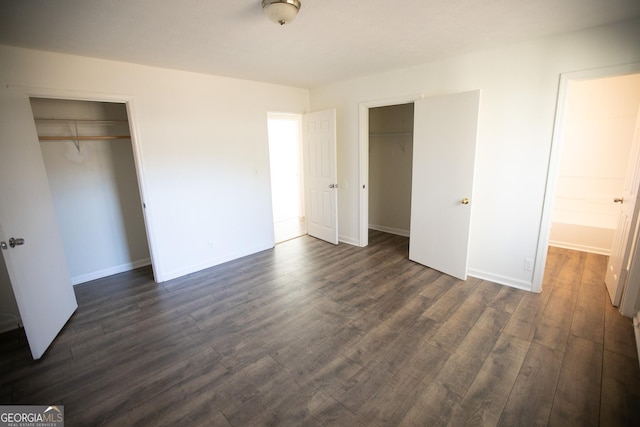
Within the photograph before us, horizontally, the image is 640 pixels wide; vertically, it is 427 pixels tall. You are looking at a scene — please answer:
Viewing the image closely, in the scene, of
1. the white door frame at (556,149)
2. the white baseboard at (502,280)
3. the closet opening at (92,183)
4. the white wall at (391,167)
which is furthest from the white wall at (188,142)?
the white door frame at (556,149)

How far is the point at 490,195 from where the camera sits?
3100 mm

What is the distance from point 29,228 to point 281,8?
255cm

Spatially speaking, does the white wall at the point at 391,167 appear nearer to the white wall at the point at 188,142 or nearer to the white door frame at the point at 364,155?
the white door frame at the point at 364,155

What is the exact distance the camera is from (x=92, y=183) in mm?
3508

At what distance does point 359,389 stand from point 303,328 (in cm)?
78

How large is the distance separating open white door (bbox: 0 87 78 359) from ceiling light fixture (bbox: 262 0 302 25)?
7.06ft

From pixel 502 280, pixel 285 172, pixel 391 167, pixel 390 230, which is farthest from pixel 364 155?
pixel 285 172

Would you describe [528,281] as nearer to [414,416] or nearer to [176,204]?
[414,416]

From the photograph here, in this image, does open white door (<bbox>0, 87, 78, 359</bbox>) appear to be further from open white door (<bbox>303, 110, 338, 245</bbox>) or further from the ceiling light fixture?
open white door (<bbox>303, 110, 338, 245</bbox>)

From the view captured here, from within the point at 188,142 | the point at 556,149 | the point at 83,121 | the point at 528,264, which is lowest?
the point at 528,264

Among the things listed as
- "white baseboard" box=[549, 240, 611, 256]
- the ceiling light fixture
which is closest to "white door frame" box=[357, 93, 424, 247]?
the ceiling light fixture

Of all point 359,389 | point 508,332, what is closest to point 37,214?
point 359,389

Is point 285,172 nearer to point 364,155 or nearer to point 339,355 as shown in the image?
point 364,155

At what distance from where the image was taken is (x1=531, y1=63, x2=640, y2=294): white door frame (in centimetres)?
236
